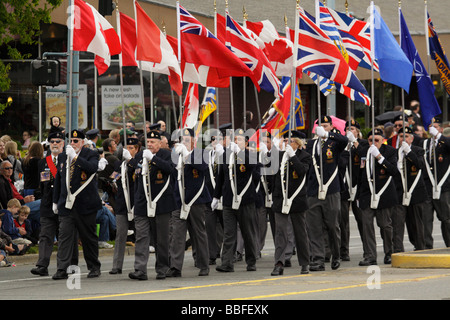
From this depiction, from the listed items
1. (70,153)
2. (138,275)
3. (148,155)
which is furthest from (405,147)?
(70,153)

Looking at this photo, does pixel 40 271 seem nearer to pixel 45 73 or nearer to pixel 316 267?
pixel 316 267

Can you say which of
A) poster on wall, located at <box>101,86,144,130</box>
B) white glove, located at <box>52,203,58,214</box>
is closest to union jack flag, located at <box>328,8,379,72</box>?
white glove, located at <box>52,203,58,214</box>

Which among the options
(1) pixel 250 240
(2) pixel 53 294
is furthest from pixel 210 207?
(2) pixel 53 294

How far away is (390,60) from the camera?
16422mm

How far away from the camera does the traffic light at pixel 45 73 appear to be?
17.6m

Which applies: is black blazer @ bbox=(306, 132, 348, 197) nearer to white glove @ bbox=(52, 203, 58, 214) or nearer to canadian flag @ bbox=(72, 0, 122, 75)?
canadian flag @ bbox=(72, 0, 122, 75)

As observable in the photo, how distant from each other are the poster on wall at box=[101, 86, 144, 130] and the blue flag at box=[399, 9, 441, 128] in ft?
35.8

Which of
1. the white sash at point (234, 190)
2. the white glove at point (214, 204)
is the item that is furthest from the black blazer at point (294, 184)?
the white glove at point (214, 204)

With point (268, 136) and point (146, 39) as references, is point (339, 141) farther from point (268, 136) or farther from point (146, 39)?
point (146, 39)

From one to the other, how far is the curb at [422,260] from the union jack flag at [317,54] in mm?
2835

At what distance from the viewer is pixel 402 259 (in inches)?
574

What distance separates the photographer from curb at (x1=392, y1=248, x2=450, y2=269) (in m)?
14.2

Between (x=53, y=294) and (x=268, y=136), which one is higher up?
(x=268, y=136)

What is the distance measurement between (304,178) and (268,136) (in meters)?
1.37
